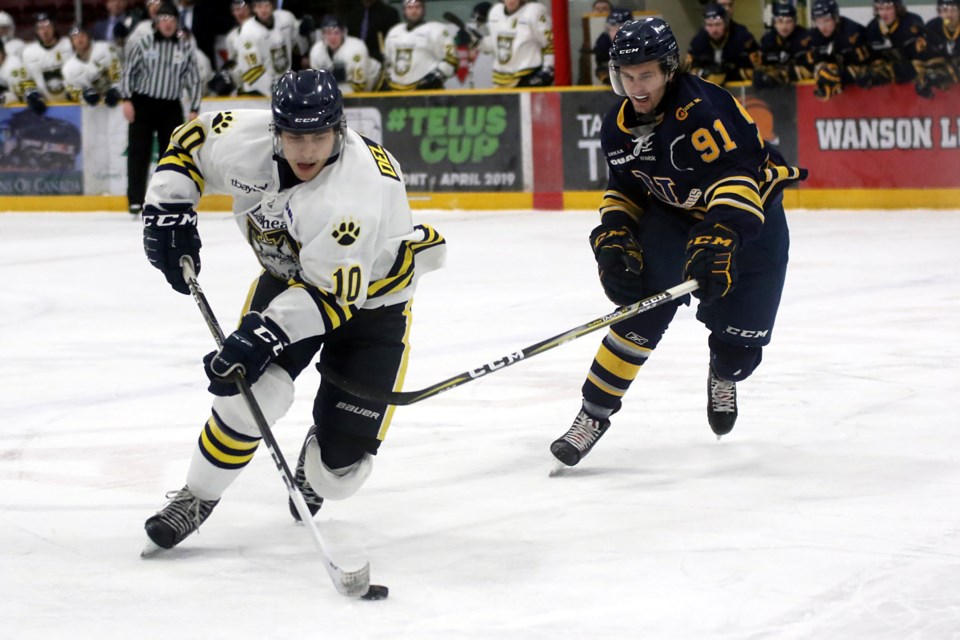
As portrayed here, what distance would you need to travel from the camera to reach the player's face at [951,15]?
8586 mm

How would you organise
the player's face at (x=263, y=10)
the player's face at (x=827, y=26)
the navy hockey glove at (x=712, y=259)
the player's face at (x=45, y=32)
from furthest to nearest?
the player's face at (x=45, y=32) → the player's face at (x=263, y=10) → the player's face at (x=827, y=26) → the navy hockey glove at (x=712, y=259)

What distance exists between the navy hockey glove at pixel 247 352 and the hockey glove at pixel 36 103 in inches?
361

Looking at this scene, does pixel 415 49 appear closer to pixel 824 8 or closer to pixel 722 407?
pixel 824 8

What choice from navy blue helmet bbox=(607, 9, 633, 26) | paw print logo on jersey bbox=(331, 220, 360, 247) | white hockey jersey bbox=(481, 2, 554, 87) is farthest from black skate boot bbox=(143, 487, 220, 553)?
white hockey jersey bbox=(481, 2, 554, 87)

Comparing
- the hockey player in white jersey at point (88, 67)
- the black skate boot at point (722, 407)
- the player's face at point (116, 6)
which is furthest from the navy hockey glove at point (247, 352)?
the player's face at point (116, 6)

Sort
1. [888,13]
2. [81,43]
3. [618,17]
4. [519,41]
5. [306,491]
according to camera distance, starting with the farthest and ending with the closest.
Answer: [81,43], [519,41], [618,17], [888,13], [306,491]

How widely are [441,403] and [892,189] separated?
17.9 ft

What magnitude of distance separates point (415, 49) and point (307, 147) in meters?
8.05

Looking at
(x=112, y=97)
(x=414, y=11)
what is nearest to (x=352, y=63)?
(x=414, y=11)

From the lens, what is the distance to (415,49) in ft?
34.6

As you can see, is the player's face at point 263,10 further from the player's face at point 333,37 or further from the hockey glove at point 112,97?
the hockey glove at point 112,97

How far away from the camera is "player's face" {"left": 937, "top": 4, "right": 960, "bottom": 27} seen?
859 cm

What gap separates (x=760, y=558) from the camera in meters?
2.71

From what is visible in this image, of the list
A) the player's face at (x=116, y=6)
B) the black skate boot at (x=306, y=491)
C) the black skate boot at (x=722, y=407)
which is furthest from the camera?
the player's face at (x=116, y=6)
